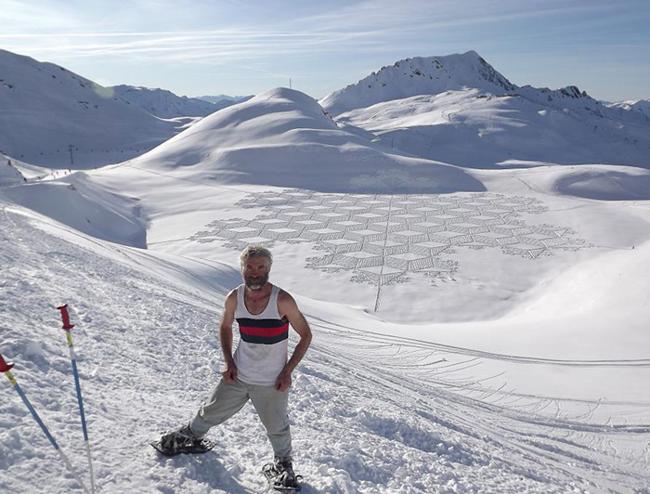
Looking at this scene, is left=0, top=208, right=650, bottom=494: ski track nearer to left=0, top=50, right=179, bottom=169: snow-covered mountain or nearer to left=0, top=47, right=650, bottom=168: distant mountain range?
left=0, top=47, right=650, bottom=168: distant mountain range

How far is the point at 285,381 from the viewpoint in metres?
3.43

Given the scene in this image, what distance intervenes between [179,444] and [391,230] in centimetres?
2368

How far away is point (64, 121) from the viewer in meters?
96.1

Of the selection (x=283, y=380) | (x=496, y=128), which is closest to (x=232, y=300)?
(x=283, y=380)

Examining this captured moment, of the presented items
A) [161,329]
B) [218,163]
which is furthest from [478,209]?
[161,329]

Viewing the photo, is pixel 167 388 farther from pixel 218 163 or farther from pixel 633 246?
pixel 218 163

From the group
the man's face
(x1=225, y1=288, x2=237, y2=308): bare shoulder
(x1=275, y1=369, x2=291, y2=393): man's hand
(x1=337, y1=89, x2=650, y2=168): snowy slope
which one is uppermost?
(x1=337, y1=89, x2=650, y2=168): snowy slope

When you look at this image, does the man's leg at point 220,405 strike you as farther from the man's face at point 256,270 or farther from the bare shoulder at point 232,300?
the man's face at point 256,270

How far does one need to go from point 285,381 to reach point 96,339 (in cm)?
300

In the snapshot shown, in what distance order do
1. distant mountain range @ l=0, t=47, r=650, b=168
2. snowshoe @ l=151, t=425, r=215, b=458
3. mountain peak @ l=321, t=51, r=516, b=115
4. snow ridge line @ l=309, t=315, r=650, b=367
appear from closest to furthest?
snowshoe @ l=151, t=425, r=215, b=458 → snow ridge line @ l=309, t=315, r=650, b=367 → distant mountain range @ l=0, t=47, r=650, b=168 → mountain peak @ l=321, t=51, r=516, b=115

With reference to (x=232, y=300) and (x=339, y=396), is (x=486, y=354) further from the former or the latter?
(x=232, y=300)

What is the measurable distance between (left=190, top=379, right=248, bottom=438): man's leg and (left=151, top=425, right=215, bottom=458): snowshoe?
2.6 inches

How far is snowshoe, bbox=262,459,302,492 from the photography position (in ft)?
11.6

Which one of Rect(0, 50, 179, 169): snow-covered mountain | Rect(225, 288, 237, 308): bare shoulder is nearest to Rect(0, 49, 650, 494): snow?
Rect(225, 288, 237, 308): bare shoulder
